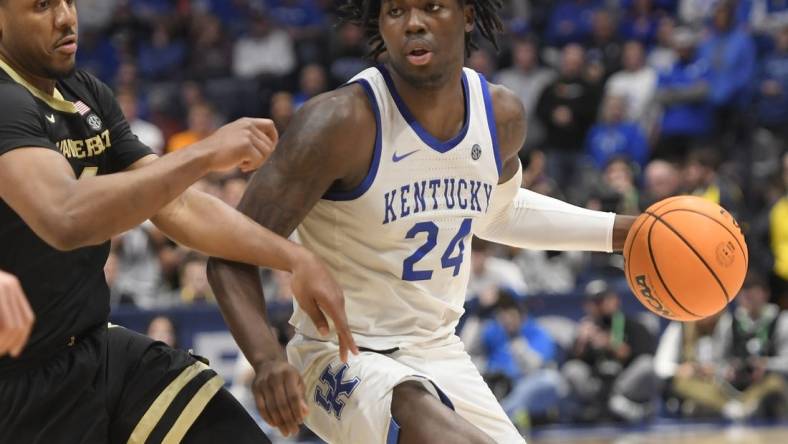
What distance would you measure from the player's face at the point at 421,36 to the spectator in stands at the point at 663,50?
37.3ft

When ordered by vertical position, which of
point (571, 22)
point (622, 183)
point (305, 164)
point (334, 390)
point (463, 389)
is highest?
point (305, 164)

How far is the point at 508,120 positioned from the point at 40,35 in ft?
6.65

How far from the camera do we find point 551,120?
15578mm

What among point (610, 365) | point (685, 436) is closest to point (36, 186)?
point (685, 436)

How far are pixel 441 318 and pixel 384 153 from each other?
700mm

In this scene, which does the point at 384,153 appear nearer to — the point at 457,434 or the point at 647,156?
the point at 457,434

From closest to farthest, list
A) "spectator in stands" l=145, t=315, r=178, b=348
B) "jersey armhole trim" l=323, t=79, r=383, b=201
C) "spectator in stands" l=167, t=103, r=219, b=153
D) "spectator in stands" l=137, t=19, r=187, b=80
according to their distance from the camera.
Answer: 1. "jersey armhole trim" l=323, t=79, r=383, b=201
2. "spectator in stands" l=145, t=315, r=178, b=348
3. "spectator in stands" l=167, t=103, r=219, b=153
4. "spectator in stands" l=137, t=19, r=187, b=80

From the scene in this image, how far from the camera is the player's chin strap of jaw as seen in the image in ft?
18.5

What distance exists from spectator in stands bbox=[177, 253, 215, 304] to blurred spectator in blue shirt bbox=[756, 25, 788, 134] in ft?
23.3

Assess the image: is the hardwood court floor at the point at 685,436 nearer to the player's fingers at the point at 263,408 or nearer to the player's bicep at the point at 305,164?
the player's bicep at the point at 305,164

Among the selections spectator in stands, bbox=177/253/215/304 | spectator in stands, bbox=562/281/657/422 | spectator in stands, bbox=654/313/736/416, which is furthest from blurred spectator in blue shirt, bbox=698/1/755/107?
spectator in stands, bbox=177/253/215/304

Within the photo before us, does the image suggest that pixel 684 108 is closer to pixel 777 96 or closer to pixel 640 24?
pixel 777 96

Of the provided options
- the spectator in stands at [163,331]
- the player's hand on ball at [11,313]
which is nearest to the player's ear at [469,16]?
the player's hand on ball at [11,313]

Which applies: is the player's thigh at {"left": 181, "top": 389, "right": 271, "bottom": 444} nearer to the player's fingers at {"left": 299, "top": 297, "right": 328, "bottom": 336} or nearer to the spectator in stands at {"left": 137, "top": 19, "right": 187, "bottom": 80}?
the player's fingers at {"left": 299, "top": 297, "right": 328, "bottom": 336}
